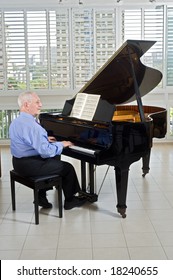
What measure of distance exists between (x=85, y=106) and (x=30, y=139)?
0.74 meters

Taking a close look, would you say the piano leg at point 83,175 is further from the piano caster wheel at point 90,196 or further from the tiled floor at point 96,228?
the tiled floor at point 96,228

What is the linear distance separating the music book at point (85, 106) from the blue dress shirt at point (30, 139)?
47 cm

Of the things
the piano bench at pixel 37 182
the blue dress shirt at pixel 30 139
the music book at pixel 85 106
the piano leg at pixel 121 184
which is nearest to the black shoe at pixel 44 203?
the piano bench at pixel 37 182

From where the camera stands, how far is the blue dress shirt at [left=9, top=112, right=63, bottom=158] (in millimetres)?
3371

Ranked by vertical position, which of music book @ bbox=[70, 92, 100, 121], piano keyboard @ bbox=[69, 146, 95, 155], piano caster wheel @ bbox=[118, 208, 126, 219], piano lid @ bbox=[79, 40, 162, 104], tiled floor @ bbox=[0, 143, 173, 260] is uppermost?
piano lid @ bbox=[79, 40, 162, 104]

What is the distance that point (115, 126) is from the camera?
3.36 meters

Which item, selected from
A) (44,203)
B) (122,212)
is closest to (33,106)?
(44,203)

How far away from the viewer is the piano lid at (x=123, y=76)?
3.69m

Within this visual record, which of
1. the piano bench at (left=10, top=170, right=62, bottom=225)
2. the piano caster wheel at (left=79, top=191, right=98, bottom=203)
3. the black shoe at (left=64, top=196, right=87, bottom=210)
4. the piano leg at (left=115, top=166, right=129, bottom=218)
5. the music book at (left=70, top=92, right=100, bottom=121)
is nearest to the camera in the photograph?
the piano bench at (left=10, top=170, right=62, bottom=225)

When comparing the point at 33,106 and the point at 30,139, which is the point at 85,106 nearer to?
the point at 33,106

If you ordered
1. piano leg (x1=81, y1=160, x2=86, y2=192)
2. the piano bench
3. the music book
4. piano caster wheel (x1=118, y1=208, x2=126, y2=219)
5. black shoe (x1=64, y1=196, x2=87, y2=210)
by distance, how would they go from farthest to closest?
piano leg (x1=81, y1=160, x2=86, y2=192) → black shoe (x1=64, y1=196, x2=87, y2=210) → the music book → piano caster wheel (x1=118, y1=208, x2=126, y2=219) → the piano bench

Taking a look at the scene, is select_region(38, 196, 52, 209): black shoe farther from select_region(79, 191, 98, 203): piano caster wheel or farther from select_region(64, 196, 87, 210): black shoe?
select_region(79, 191, 98, 203): piano caster wheel

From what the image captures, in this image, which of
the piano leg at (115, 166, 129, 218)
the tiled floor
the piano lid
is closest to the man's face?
the piano lid
